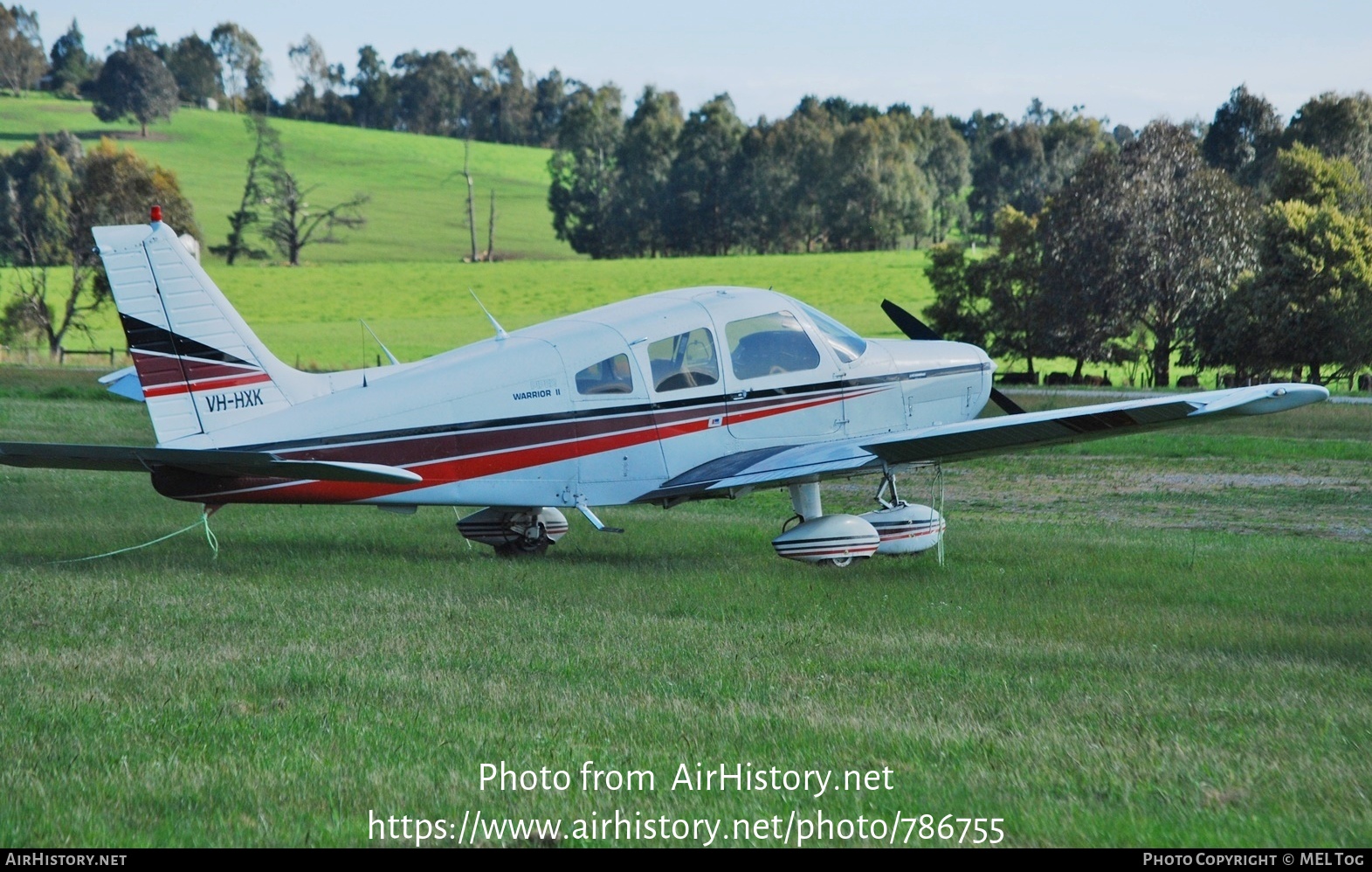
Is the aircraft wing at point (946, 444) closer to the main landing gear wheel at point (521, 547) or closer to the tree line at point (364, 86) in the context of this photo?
the main landing gear wheel at point (521, 547)

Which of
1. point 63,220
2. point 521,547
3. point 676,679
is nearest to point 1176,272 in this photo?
point 521,547

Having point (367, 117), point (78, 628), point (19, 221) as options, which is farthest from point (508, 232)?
point (78, 628)

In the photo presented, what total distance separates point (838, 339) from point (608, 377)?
244 cm

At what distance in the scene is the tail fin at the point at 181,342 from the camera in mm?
10617

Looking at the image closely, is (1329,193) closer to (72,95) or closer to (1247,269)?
(1247,269)

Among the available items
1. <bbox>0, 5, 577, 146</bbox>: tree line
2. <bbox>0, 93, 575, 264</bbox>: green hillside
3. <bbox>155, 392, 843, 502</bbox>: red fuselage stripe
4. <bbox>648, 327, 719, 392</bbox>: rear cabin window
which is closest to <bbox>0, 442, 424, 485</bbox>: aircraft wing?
<bbox>155, 392, 843, 502</bbox>: red fuselage stripe

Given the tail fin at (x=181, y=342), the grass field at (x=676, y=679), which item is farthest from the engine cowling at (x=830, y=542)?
the tail fin at (x=181, y=342)

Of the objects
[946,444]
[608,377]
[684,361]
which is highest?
[684,361]

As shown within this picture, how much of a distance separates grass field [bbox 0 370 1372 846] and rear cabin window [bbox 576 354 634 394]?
155 cm

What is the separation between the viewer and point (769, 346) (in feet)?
40.7

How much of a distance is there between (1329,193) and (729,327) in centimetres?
4752

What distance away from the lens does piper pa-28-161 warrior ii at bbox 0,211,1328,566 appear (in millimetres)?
10695

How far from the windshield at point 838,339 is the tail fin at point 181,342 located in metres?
4.89

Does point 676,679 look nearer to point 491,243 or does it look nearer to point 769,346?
point 769,346
